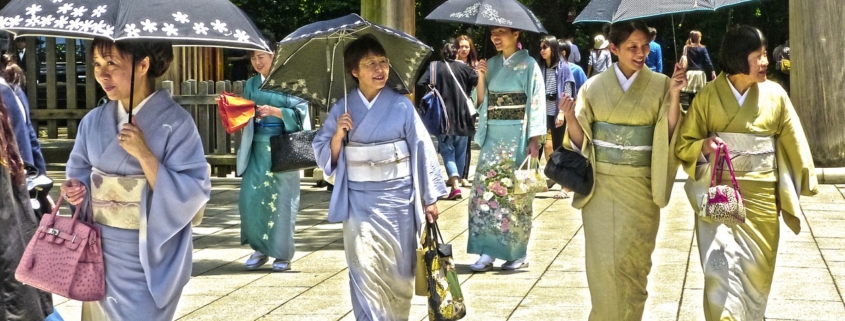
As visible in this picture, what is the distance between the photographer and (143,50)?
14.8ft

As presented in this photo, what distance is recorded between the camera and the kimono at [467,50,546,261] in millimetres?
8070

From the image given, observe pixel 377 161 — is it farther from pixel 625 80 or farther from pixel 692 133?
pixel 692 133

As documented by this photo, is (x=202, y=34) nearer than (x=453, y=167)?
Yes

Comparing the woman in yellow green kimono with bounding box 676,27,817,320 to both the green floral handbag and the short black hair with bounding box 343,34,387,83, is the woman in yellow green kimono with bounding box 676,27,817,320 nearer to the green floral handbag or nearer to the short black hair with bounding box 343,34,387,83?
the green floral handbag

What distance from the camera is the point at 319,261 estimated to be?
8.56 meters

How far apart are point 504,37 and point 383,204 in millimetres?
2607

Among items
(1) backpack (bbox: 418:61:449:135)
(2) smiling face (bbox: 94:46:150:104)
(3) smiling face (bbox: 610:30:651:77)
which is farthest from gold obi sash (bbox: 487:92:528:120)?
(2) smiling face (bbox: 94:46:150:104)

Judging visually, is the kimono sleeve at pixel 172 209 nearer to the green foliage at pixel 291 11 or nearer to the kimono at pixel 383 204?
the kimono at pixel 383 204

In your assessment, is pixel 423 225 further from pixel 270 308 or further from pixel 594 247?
pixel 270 308

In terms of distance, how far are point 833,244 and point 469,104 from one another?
13.7 ft

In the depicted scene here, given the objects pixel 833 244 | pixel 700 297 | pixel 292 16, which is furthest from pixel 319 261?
pixel 292 16

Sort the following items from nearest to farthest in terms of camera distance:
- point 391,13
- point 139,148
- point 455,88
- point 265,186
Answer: point 139,148 → point 265,186 → point 391,13 → point 455,88

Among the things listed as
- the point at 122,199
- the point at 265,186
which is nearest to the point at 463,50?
the point at 265,186

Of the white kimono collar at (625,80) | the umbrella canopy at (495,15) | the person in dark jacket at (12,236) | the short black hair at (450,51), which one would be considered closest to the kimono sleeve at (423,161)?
the white kimono collar at (625,80)
